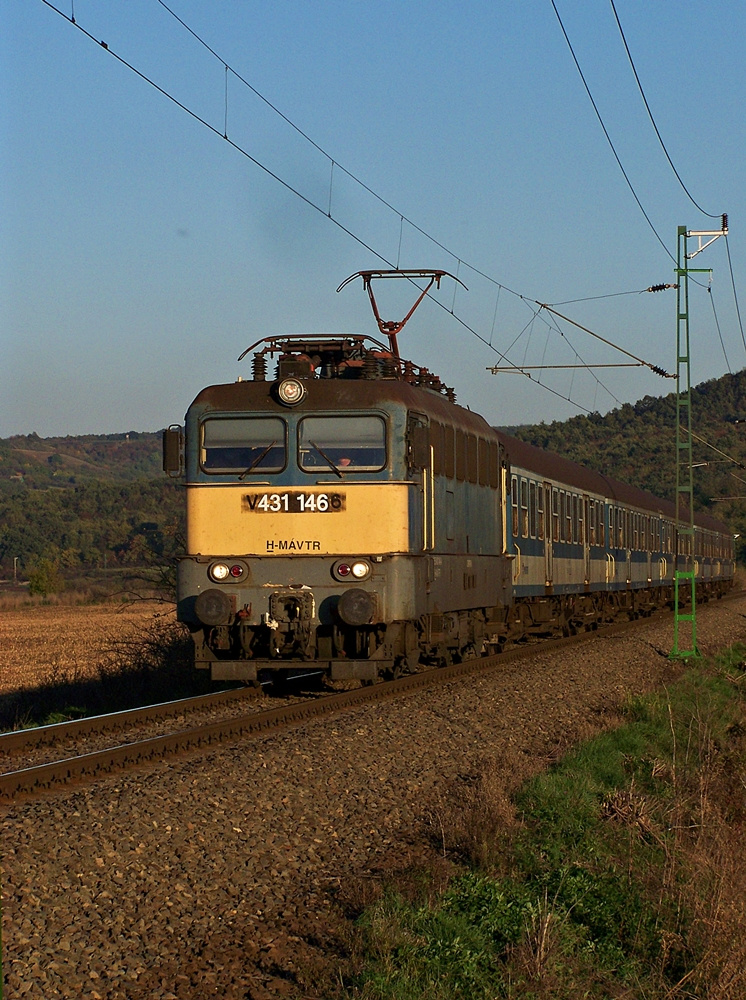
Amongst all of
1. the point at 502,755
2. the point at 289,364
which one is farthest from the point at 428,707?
the point at 289,364

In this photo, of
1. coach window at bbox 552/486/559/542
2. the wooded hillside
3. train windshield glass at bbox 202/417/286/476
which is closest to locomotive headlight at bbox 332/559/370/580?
train windshield glass at bbox 202/417/286/476

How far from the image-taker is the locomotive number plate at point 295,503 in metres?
13.4

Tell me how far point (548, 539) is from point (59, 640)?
13.1 meters

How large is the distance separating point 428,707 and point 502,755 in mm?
2748

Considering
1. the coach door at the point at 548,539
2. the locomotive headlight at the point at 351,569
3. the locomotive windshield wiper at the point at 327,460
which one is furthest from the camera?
the coach door at the point at 548,539

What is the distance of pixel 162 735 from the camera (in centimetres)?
1116

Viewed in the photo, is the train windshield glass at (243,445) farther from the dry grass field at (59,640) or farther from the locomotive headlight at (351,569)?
the dry grass field at (59,640)

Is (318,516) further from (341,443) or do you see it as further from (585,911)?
(585,911)

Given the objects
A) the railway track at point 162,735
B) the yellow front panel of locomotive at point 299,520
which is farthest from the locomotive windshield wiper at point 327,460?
the railway track at point 162,735

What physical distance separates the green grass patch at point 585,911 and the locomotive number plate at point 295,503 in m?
4.62

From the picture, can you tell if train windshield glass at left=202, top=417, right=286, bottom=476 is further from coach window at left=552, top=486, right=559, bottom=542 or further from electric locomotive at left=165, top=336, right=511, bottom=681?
coach window at left=552, top=486, right=559, bottom=542

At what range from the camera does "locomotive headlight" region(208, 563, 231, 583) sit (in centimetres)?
1334

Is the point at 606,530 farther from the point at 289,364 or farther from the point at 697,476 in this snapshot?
the point at 697,476

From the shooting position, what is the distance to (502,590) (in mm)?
18578
